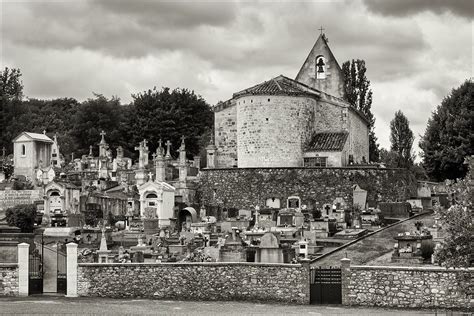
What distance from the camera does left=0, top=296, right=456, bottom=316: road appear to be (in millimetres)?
22234

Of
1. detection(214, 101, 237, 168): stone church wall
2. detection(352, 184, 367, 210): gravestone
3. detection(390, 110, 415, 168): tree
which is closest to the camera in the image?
detection(352, 184, 367, 210): gravestone

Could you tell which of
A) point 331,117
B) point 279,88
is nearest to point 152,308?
point 279,88

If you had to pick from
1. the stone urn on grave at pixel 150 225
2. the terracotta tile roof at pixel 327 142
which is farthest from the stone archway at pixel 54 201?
the terracotta tile roof at pixel 327 142

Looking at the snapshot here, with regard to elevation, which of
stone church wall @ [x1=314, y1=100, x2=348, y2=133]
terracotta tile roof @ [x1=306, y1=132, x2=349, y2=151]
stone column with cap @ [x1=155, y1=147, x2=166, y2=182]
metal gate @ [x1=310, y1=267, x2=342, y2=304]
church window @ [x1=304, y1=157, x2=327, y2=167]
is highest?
stone church wall @ [x1=314, y1=100, x2=348, y2=133]

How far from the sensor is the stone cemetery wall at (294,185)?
1863 inches

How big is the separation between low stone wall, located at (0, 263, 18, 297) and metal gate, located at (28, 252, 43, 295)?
43 cm

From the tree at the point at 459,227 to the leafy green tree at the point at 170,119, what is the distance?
167 feet

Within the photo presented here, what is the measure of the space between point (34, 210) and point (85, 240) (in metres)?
5.00

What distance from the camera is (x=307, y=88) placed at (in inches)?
2169

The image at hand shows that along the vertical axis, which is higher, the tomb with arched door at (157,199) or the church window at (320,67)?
the church window at (320,67)

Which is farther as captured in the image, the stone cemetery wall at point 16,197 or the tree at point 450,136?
the tree at point 450,136

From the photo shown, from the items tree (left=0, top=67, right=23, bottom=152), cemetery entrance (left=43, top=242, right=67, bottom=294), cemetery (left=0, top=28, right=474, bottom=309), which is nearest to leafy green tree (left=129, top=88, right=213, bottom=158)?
cemetery (left=0, top=28, right=474, bottom=309)

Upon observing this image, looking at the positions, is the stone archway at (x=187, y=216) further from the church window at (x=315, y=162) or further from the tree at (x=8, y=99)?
the tree at (x=8, y=99)

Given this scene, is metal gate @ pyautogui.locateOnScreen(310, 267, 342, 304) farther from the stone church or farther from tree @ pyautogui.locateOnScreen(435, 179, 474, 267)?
the stone church
